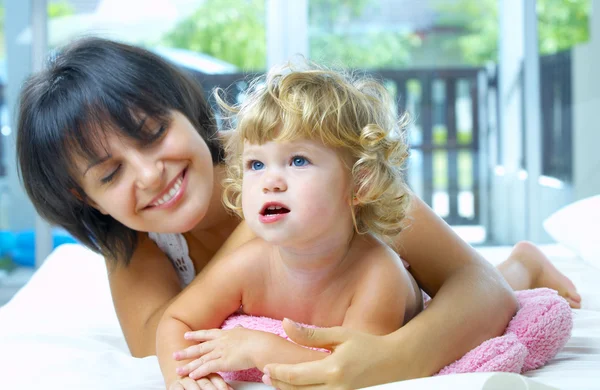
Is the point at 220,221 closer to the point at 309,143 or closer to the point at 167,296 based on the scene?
the point at 167,296

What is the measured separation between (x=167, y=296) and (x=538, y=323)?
0.73 meters

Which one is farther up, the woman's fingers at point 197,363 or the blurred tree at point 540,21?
the blurred tree at point 540,21

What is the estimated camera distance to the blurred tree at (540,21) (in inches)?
163

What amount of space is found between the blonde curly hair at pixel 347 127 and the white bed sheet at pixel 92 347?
33cm

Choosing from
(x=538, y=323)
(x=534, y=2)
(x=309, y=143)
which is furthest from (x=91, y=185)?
(x=534, y=2)

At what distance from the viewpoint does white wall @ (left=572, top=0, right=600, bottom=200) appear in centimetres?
407

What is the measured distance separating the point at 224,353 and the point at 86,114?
554mm

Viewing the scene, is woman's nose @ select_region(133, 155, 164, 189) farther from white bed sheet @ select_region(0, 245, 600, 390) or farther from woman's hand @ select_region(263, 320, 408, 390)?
woman's hand @ select_region(263, 320, 408, 390)

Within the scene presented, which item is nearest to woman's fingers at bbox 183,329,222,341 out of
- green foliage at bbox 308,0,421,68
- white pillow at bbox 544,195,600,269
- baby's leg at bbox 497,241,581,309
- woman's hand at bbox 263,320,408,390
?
woman's hand at bbox 263,320,408,390

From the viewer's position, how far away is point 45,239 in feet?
13.2

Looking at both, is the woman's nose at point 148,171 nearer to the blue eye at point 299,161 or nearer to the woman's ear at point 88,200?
the woman's ear at point 88,200

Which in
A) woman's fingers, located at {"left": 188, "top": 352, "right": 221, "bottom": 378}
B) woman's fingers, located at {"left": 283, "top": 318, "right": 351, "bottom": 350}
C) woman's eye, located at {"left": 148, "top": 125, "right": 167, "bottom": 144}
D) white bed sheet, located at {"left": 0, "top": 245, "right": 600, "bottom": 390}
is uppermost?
woman's eye, located at {"left": 148, "top": 125, "right": 167, "bottom": 144}

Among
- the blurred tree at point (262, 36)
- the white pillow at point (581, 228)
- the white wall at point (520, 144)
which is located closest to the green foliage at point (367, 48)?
the blurred tree at point (262, 36)

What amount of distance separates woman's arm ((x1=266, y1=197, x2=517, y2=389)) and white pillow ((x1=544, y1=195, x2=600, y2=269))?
0.74 m
